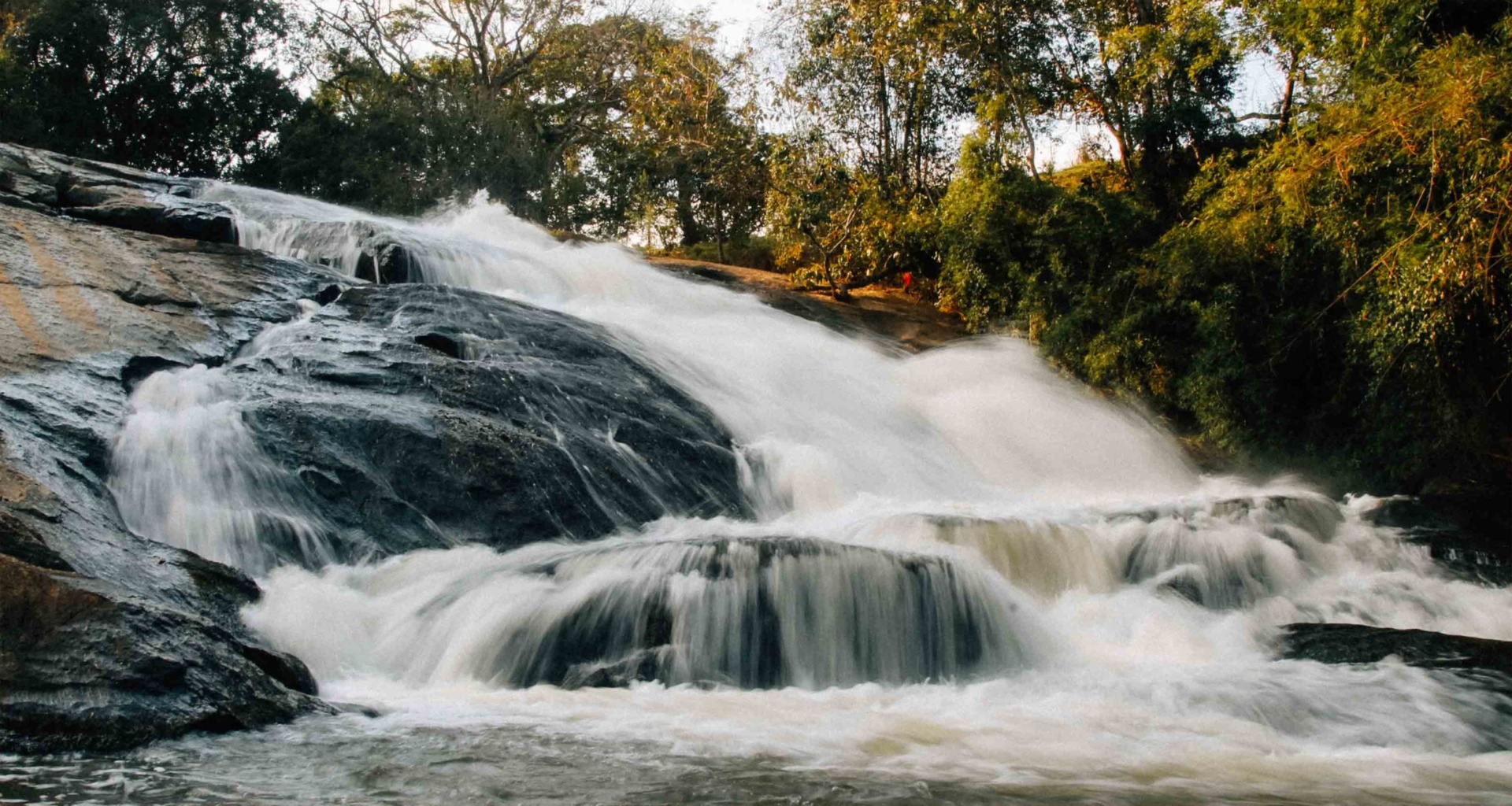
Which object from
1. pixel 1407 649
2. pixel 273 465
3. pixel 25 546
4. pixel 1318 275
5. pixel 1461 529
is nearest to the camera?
pixel 25 546

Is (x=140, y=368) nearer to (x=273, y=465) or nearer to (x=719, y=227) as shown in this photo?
(x=273, y=465)

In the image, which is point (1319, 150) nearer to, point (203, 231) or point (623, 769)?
point (623, 769)

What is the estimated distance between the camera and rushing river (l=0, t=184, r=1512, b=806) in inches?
152

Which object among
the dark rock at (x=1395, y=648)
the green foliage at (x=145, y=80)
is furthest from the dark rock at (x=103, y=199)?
the dark rock at (x=1395, y=648)

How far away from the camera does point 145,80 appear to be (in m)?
19.7

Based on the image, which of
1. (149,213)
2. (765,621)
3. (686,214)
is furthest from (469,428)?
(686,214)

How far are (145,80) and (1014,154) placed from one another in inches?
609

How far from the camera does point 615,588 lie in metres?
6.06

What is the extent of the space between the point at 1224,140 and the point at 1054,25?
138 inches

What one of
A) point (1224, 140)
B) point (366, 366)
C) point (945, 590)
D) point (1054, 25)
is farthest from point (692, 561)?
point (1054, 25)

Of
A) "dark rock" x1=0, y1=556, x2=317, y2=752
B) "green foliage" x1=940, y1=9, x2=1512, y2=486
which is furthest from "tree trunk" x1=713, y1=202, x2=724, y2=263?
"dark rock" x1=0, y1=556, x2=317, y2=752

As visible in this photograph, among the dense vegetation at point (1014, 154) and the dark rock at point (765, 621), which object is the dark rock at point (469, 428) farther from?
the dense vegetation at point (1014, 154)

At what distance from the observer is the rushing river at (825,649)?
3867 mm

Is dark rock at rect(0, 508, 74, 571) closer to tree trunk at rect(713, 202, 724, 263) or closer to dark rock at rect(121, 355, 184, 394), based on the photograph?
dark rock at rect(121, 355, 184, 394)
